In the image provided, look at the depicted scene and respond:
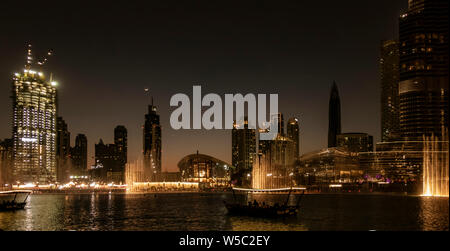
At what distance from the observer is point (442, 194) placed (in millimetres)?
135750

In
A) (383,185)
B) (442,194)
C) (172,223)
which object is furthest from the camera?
(383,185)

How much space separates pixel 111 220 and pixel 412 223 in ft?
130

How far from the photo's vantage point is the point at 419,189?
599 feet
